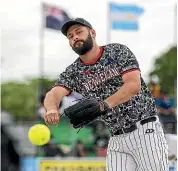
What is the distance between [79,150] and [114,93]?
9.13 m

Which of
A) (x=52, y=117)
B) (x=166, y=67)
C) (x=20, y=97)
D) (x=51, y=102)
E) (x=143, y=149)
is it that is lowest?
(x=143, y=149)

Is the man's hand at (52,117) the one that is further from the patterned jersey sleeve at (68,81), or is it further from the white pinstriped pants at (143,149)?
the white pinstriped pants at (143,149)

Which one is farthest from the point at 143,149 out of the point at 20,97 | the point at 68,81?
the point at 20,97

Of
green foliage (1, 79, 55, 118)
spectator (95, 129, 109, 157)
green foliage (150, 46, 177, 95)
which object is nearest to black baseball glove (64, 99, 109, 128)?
spectator (95, 129, 109, 157)

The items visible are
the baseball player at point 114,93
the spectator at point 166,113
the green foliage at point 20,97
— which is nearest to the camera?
the baseball player at point 114,93

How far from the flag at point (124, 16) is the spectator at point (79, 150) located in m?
4.25

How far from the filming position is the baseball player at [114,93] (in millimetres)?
4809

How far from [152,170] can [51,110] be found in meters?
1.04

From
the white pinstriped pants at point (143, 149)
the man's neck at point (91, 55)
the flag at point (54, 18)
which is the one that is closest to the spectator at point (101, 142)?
the flag at point (54, 18)

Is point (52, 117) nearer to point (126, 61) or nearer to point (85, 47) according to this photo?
point (85, 47)

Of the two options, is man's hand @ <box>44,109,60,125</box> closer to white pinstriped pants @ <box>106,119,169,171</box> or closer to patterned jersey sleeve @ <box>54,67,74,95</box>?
patterned jersey sleeve @ <box>54,67,74,95</box>

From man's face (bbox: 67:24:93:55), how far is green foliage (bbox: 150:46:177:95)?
55210 mm

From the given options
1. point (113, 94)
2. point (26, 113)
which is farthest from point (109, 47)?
point (26, 113)

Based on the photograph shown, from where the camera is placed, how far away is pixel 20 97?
300ft
